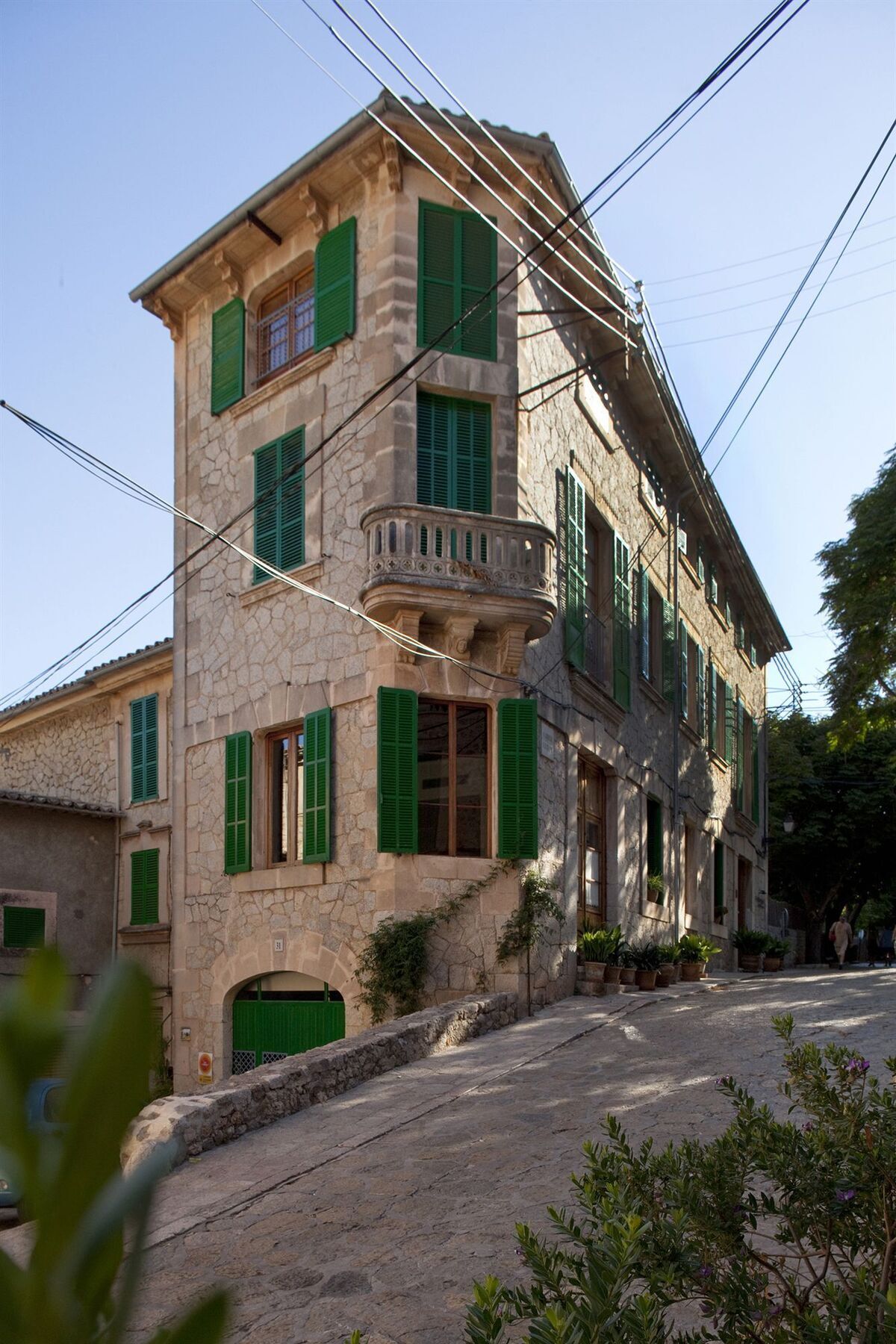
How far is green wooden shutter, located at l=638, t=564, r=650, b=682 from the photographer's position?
787 inches

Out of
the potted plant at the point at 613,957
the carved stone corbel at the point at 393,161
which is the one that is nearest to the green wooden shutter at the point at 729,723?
the potted plant at the point at 613,957

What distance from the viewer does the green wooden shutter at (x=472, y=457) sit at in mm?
14672

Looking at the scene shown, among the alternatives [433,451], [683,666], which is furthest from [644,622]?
[433,451]

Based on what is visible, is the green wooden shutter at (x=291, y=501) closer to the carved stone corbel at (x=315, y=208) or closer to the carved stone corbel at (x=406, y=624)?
the carved stone corbel at (x=406, y=624)

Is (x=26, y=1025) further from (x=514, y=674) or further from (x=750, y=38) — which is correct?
(x=514, y=674)

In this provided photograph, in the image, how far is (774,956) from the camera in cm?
2597

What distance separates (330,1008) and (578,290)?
968 cm

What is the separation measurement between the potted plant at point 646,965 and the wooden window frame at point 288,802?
4.74m

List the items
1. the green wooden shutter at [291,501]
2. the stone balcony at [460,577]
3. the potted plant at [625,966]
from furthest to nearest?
1. the potted plant at [625,966]
2. the green wooden shutter at [291,501]
3. the stone balcony at [460,577]

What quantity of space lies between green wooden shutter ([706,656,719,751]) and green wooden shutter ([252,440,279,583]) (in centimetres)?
1216

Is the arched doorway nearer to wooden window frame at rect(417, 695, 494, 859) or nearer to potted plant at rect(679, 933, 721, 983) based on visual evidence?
wooden window frame at rect(417, 695, 494, 859)

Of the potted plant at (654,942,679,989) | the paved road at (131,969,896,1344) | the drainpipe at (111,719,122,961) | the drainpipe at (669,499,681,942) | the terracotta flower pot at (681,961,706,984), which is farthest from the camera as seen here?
the drainpipe at (669,499,681,942)

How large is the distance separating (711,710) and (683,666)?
2703mm

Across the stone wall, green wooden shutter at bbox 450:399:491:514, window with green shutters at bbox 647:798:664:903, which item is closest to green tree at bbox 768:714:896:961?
window with green shutters at bbox 647:798:664:903
